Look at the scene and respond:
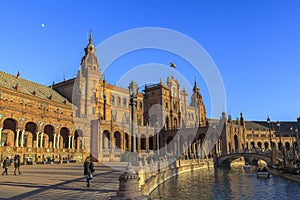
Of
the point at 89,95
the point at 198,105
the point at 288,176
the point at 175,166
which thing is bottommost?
the point at 288,176

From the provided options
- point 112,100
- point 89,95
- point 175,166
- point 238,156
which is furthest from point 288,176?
point 112,100

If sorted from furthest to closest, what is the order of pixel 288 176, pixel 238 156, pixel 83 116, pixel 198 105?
pixel 198 105 → pixel 238 156 → pixel 83 116 → pixel 288 176

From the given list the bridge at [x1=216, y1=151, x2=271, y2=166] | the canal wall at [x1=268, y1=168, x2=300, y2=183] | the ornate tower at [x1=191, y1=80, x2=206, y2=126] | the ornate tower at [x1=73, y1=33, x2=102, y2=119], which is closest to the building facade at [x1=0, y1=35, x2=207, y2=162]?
the ornate tower at [x1=73, y1=33, x2=102, y2=119]

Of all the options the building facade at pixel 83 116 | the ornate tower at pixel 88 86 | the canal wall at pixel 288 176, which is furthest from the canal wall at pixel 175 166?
the ornate tower at pixel 88 86

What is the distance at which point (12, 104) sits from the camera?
3622cm

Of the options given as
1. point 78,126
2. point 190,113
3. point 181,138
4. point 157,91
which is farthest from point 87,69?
point 190,113

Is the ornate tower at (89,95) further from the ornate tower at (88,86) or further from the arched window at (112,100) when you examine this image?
the arched window at (112,100)

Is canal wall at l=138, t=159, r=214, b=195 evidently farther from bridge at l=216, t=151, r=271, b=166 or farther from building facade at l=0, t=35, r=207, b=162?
building facade at l=0, t=35, r=207, b=162

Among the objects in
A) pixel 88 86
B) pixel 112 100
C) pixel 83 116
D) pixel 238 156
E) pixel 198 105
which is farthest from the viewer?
pixel 198 105

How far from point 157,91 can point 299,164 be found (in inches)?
1855

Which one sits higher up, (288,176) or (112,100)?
(112,100)

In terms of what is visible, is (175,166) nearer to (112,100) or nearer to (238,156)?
(238,156)

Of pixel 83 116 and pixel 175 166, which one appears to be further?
pixel 83 116

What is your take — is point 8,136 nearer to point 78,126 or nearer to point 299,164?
point 78,126
